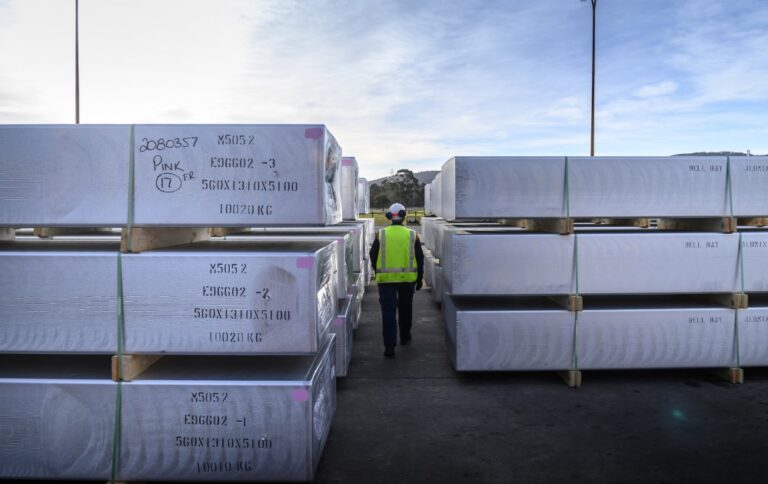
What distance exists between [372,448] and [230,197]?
6.64ft

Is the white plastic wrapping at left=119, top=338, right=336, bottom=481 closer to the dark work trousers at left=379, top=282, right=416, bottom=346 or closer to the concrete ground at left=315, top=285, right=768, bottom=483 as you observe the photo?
the concrete ground at left=315, top=285, right=768, bottom=483

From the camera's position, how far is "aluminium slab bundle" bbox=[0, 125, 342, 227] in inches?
130

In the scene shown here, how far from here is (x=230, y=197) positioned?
3.33 metres

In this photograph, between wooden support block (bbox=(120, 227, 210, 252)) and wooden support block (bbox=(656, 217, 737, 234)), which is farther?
wooden support block (bbox=(656, 217, 737, 234))

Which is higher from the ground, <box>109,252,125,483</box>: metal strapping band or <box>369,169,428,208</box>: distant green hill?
<box>369,169,428,208</box>: distant green hill

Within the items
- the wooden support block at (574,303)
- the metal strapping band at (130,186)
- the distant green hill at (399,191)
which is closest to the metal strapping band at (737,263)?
the wooden support block at (574,303)

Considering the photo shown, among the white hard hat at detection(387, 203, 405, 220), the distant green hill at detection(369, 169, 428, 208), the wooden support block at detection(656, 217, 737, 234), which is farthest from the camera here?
the distant green hill at detection(369, 169, 428, 208)

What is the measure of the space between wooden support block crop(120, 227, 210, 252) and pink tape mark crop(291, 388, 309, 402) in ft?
4.12

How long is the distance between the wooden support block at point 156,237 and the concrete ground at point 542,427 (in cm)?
179

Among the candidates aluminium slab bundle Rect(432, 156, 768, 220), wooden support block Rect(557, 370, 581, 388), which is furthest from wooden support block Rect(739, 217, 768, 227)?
wooden support block Rect(557, 370, 581, 388)

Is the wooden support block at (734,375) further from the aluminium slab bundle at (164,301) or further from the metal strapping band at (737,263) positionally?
the aluminium slab bundle at (164,301)

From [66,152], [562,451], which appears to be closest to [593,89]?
[562,451]

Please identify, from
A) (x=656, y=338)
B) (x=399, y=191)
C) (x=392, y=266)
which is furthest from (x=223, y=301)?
(x=399, y=191)

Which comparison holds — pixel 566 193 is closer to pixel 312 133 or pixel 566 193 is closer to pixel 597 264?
pixel 597 264
